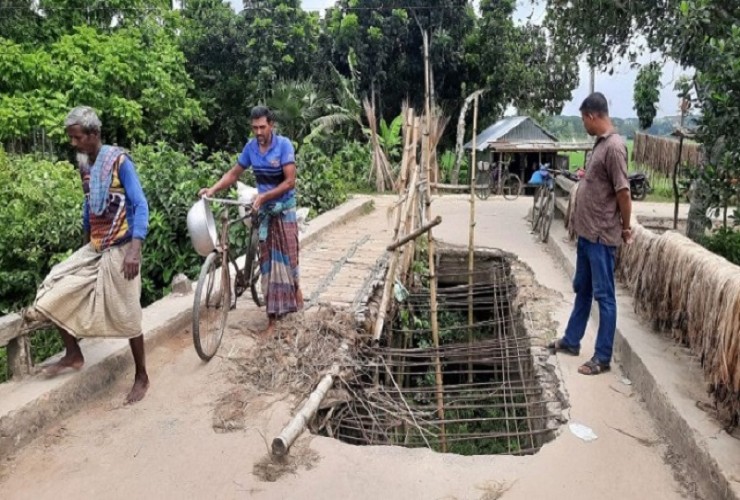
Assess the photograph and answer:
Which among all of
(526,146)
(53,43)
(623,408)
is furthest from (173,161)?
(526,146)

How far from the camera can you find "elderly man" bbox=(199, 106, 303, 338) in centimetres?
459

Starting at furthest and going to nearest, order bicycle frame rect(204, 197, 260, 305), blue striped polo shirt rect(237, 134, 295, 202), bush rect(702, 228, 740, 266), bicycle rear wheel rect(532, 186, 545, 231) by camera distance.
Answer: bicycle rear wheel rect(532, 186, 545, 231) → bush rect(702, 228, 740, 266) → blue striped polo shirt rect(237, 134, 295, 202) → bicycle frame rect(204, 197, 260, 305)

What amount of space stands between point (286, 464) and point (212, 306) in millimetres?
1720

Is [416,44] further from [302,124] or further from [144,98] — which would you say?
[144,98]

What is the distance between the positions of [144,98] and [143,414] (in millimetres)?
14269

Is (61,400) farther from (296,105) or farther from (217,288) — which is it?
(296,105)

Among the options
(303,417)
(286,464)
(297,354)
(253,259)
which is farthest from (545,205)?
(286,464)

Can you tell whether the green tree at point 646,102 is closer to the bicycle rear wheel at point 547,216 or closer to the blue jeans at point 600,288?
the bicycle rear wheel at point 547,216

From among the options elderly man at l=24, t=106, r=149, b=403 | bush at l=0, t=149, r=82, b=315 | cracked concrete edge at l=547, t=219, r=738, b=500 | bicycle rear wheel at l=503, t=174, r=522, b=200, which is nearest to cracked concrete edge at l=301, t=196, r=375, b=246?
bush at l=0, t=149, r=82, b=315

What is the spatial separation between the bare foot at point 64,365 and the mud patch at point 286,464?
4.80 feet

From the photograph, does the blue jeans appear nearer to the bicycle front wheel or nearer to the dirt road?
the dirt road

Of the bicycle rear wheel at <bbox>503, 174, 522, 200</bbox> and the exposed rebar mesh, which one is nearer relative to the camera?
the exposed rebar mesh

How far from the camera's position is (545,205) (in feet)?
33.1

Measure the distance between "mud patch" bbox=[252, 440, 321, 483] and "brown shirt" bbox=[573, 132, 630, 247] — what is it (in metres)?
2.40
